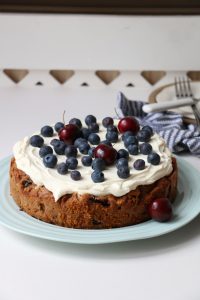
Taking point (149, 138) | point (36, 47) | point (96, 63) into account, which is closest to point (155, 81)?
point (96, 63)

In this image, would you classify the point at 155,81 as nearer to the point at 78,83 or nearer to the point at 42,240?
the point at 78,83

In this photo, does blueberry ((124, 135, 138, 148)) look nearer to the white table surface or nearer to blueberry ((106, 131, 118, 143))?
blueberry ((106, 131, 118, 143))

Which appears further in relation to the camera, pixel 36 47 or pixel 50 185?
pixel 36 47

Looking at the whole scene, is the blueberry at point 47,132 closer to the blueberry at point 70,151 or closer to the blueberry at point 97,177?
the blueberry at point 70,151

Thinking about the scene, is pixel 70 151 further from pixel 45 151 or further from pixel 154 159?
pixel 154 159
